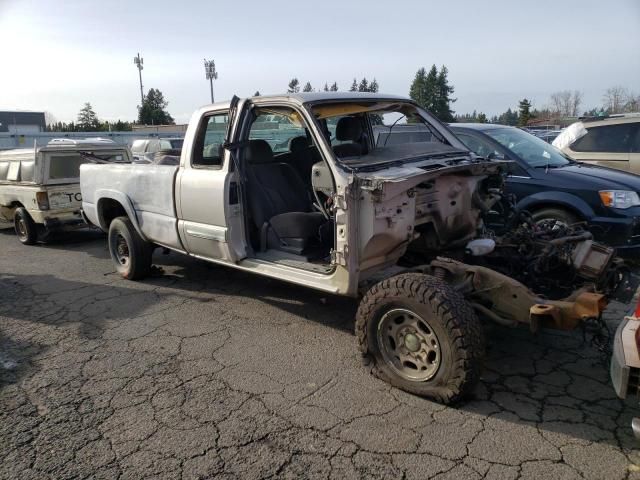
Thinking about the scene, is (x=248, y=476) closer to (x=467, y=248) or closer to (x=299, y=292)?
(x=467, y=248)

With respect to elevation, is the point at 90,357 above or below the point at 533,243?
below

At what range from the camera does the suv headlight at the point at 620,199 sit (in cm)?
571

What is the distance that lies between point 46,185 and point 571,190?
7.93 m

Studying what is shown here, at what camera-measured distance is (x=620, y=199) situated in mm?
5723

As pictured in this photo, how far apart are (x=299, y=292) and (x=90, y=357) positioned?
7.47 ft

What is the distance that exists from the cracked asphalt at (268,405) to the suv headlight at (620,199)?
142cm

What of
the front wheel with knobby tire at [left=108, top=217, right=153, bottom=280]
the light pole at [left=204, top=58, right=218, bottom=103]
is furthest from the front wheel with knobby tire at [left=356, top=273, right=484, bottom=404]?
the light pole at [left=204, top=58, right=218, bottom=103]

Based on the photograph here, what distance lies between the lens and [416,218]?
403cm

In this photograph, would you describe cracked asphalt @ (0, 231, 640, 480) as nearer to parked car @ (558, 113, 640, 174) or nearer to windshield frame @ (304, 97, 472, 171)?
windshield frame @ (304, 97, 472, 171)

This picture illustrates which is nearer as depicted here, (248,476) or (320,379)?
(248,476)

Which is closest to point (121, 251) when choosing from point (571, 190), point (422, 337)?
point (422, 337)

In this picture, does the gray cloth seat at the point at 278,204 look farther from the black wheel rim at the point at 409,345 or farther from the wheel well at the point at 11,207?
the wheel well at the point at 11,207

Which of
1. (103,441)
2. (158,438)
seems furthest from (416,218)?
(103,441)

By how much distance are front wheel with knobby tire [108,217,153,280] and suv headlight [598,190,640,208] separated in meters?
5.49
